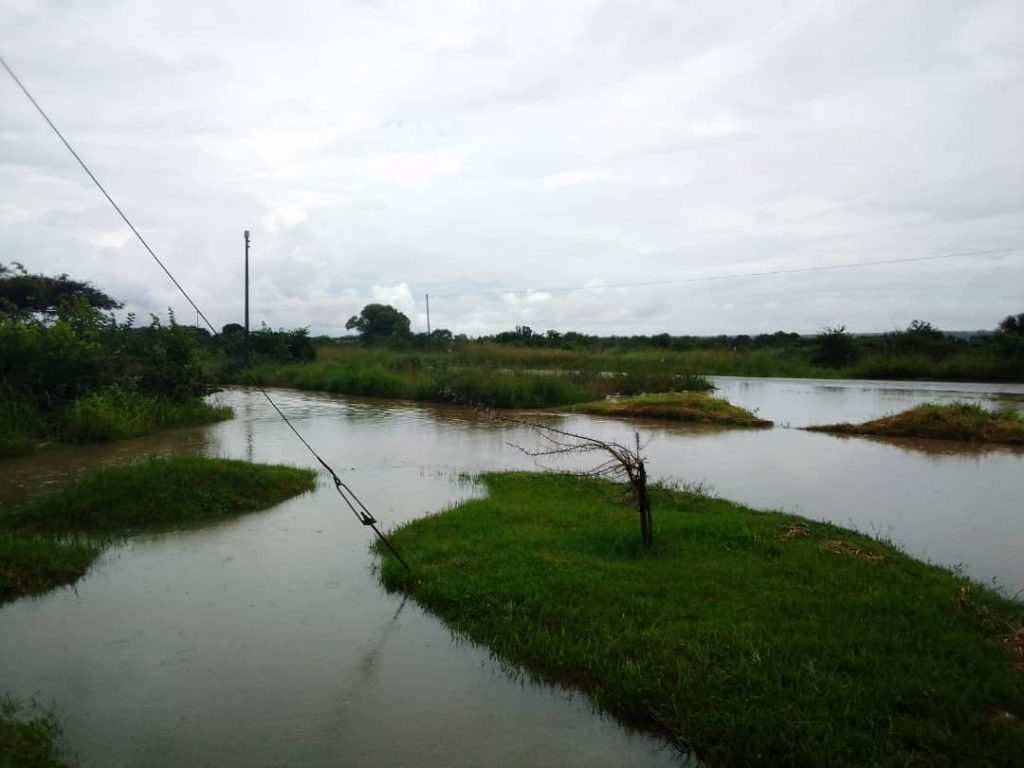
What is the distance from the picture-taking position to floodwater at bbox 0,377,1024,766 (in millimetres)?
3508

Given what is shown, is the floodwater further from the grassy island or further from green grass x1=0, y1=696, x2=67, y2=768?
Answer: the grassy island

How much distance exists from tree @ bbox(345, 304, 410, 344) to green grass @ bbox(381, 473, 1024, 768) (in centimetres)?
4617

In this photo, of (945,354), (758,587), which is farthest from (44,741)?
(945,354)

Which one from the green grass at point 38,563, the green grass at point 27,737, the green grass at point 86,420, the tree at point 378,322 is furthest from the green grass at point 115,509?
the tree at point 378,322

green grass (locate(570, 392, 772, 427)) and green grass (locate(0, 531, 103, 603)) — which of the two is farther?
green grass (locate(570, 392, 772, 427))

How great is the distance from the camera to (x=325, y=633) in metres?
4.79

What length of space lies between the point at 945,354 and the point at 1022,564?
1131 inches

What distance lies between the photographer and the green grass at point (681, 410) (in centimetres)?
1670

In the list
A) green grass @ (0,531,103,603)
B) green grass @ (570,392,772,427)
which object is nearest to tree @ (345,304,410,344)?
green grass @ (570,392,772,427)

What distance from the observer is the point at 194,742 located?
11.5 feet

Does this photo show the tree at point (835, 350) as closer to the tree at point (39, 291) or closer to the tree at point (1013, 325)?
the tree at point (1013, 325)

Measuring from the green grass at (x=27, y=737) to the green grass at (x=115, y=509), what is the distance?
195 centimetres

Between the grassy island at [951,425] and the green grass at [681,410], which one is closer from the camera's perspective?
the grassy island at [951,425]

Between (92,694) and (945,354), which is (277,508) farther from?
(945,354)
